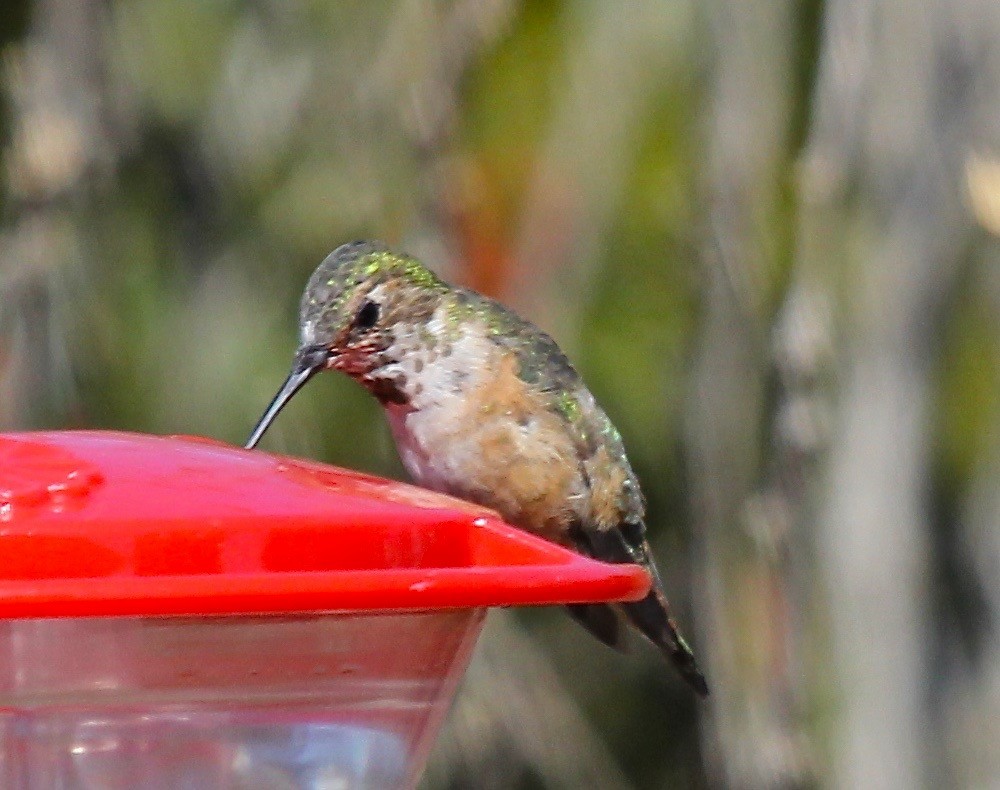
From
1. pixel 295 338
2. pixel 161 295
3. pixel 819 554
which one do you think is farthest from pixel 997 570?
pixel 161 295

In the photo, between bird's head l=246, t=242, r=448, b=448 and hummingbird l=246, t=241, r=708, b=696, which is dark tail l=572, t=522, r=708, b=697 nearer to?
hummingbird l=246, t=241, r=708, b=696

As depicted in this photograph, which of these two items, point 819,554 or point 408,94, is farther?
point 408,94

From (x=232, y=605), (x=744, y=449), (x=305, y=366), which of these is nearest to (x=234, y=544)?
(x=232, y=605)

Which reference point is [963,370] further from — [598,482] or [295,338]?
[295,338]

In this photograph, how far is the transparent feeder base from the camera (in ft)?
4.38

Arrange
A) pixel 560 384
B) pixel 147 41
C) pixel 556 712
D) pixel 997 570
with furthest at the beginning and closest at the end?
pixel 147 41 → pixel 556 712 → pixel 997 570 → pixel 560 384

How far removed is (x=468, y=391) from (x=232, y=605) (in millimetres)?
1289

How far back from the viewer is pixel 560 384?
8.59 ft

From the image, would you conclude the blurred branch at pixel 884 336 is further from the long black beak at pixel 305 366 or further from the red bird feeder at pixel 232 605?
the red bird feeder at pixel 232 605

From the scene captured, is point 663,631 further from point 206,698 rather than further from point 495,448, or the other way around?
point 206,698

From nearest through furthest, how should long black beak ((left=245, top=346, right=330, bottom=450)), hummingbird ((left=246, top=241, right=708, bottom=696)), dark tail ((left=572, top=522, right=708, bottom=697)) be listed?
long black beak ((left=245, top=346, right=330, bottom=450)) → hummingbird ((left=246, top=241, right=708, bottom=696)) → dark tail ((left=572, top=522, right=708, bottom=697))

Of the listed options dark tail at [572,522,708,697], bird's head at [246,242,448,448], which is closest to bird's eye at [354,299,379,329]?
bird's head at [246,242,448,448]

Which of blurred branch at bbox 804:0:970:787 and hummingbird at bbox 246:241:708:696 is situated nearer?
hummingbird at bbox 246:241:708:696

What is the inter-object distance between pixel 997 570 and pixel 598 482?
3.61ft
